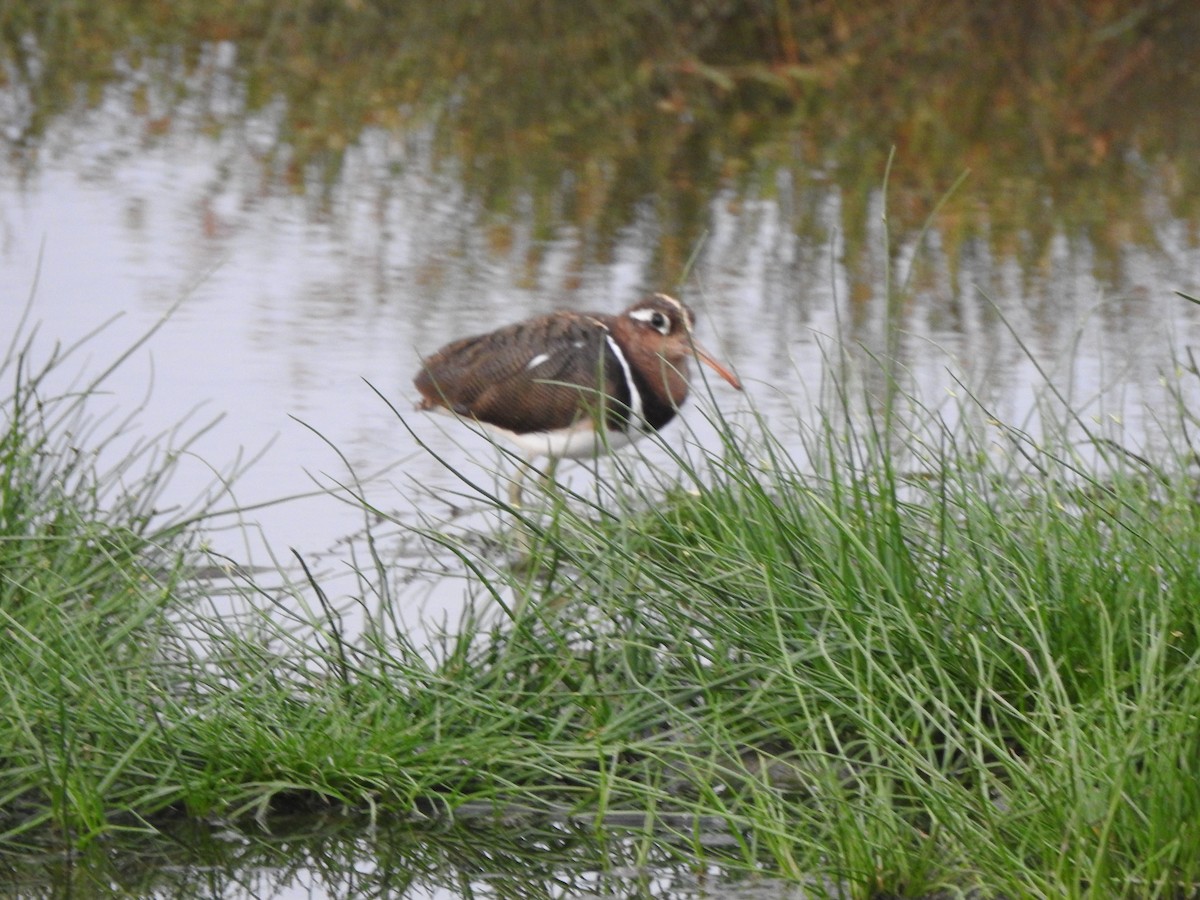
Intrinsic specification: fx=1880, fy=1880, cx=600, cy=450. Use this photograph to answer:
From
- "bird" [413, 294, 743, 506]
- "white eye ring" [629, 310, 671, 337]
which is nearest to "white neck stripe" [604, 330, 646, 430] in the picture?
"bird" [413, 294, 743, 506]

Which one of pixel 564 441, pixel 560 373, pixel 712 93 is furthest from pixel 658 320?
pixel 712 93

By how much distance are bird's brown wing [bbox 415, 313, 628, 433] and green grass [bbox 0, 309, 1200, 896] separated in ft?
5.15

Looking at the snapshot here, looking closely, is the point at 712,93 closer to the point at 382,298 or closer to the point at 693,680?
the point at 382,298

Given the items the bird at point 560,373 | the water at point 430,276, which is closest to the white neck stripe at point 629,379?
the bird at point 560,373

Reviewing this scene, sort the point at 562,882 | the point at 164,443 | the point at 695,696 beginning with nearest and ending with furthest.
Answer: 1. the point at 562,882
2. the point at 695,696
3. the point at 164,443

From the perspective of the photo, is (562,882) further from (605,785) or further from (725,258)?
(725,258)

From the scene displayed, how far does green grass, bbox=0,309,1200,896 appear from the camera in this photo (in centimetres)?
361

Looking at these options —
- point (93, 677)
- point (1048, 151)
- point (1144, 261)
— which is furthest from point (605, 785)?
point (1048, 151)

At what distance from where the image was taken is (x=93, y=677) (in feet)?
12.8

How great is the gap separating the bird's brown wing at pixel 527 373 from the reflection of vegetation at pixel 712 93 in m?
3.10

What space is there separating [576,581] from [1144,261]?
19.6 ft

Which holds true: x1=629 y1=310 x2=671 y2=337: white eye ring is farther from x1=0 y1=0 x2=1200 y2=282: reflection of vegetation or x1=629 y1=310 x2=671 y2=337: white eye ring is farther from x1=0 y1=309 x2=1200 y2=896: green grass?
x1=0 y1=0 x2=1200 y2=282: reflection of vegetation

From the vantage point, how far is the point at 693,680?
13.5ft

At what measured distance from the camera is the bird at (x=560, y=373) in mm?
5926
